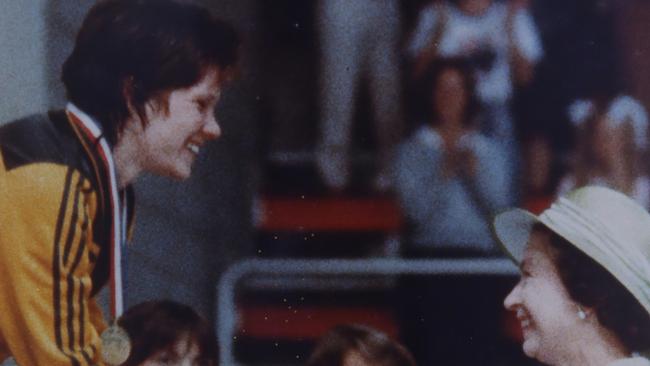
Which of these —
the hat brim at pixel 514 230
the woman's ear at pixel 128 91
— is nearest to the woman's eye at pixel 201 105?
the woman's ear at pixel 128 91

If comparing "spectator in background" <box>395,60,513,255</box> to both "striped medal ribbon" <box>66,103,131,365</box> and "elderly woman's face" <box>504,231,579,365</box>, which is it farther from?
"striped medal ribbon" <box>66,103,131,365</box>

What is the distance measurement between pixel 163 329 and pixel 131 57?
746mm

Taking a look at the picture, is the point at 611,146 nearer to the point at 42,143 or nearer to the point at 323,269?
the point at 323,269

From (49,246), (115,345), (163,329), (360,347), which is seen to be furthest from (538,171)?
(49,246)

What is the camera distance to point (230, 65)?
395 cm

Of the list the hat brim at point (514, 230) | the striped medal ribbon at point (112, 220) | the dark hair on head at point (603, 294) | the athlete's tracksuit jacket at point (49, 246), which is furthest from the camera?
the hat brim at point (514, 230)

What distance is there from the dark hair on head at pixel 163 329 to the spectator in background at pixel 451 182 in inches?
25.1

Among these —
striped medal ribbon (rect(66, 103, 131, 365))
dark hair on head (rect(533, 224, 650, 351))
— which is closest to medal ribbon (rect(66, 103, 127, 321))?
striped medal ribbon (rect(66, 103, 131, 365))

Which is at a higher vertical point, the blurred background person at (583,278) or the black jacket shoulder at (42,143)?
the black jacket shoulder at (42,143)

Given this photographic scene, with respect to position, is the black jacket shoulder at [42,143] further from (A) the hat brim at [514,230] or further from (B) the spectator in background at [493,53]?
(A) the hat brim at [514,230]

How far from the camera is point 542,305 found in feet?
13.0

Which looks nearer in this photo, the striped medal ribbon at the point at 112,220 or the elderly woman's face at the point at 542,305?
the striped medal ribbon at the point at 112,220

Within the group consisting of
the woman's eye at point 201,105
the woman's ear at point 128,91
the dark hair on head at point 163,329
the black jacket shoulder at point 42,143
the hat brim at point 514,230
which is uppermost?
the woman's ear at point 128,91

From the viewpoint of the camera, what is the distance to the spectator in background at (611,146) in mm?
4070
